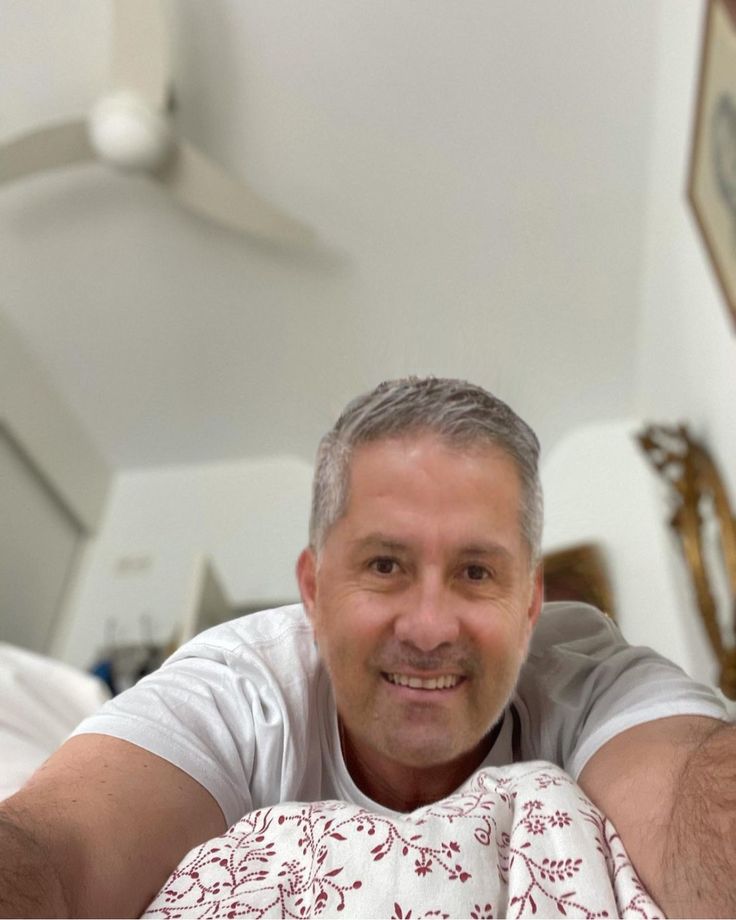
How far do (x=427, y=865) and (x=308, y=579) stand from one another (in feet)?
0.82

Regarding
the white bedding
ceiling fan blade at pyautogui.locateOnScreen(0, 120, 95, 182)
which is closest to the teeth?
the white bedding

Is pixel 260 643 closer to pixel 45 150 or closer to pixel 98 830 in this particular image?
pixel 98 830

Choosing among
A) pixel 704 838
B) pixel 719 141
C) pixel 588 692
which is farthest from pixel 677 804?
pixel 719 141

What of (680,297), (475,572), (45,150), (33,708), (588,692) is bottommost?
(33,708)

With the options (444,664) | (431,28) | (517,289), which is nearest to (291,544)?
(444,664)

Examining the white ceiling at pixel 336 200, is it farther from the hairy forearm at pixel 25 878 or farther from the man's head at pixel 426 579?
the hairy forearm at pixel 25 878

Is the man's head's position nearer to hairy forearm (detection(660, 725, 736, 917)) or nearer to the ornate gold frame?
hairy forearm (detection(660, 725, 736, 917))

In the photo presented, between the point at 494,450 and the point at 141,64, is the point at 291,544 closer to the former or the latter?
the point at 494,450

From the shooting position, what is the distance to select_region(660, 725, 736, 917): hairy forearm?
36 centimetres

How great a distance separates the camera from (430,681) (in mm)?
486

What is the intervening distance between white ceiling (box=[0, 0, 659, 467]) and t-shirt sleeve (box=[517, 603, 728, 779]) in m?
0.62

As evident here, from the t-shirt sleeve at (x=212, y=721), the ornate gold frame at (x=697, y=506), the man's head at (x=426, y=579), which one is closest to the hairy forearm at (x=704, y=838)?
the man's head at (x=426, y=579)

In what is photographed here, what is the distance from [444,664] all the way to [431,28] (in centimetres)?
128

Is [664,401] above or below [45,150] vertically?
below
